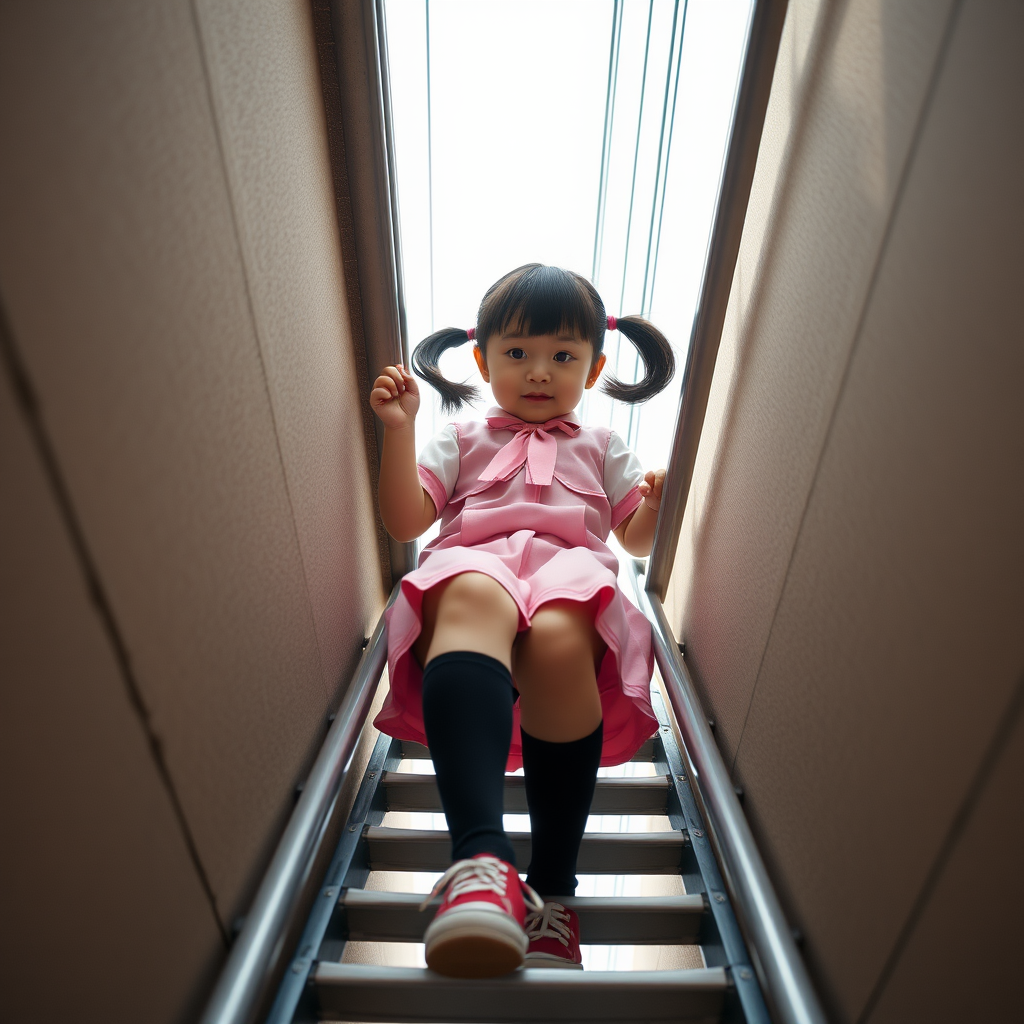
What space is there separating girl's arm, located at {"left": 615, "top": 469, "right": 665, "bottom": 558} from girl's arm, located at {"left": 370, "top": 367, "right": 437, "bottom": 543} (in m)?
0.40

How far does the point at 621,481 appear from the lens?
140cm

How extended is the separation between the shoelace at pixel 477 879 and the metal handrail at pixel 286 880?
18 cm

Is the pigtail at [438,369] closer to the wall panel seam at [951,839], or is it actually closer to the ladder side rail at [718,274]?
the ladder side rail at [718,274]

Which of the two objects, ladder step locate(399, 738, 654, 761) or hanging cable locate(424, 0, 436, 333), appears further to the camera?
ladder step locate(399, 738, 654, 761)

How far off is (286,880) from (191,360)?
0.63m

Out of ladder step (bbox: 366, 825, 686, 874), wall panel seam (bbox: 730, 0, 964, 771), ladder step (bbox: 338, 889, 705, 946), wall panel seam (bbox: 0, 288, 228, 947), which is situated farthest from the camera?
ladder step (bbox: 366, 825, 686, 874)

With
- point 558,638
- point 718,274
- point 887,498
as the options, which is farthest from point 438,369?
point 887,498

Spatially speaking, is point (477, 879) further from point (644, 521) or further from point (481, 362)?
point (481, 362)

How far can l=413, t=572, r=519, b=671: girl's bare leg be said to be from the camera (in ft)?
3.17

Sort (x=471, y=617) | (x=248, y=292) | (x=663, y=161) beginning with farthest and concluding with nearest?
(x=663, y=161), (x=471, y=617), (x=248, y=292)

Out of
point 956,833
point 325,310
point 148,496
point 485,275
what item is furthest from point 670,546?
point 148,496

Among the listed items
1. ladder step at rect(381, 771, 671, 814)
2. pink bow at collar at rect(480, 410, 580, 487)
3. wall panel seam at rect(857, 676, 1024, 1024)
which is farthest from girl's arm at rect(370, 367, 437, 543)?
wall panel seam at rect(857, 676, 1024, 1024)

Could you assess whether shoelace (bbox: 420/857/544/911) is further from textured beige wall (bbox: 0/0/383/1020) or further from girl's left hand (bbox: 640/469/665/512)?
girl's left hand (bbox: 640/469/665/512)

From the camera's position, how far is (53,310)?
54 cm
